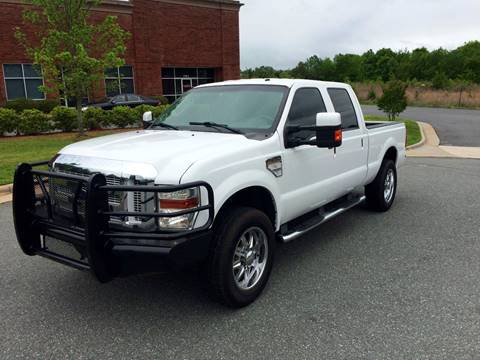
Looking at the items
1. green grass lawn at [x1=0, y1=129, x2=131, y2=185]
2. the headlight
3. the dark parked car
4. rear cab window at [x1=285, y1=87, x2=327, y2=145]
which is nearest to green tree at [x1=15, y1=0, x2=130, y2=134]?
green grass lawn at [x1=0, y1=129, x2=131, y2=185]

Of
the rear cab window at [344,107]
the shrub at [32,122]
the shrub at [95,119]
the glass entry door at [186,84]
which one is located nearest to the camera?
the rear cab window at [344,107]

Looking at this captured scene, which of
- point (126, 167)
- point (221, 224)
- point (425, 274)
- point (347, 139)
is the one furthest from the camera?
point (347, 139)

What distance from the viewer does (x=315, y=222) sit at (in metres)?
4.77

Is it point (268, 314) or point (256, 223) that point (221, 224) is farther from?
point (268, 314)

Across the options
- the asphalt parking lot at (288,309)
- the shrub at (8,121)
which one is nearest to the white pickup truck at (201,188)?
the asphalt parking lot at (288,309)

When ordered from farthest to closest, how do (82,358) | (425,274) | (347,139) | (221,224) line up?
(347,139), (425,274), (221,224), (82,358)

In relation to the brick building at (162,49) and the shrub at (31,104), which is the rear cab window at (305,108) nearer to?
the shrub at (31,104)

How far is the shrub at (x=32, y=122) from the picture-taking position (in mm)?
15094

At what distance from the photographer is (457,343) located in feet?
10.5

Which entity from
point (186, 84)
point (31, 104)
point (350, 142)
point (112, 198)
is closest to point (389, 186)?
point (350, 142)

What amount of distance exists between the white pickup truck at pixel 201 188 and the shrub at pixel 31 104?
803 inches

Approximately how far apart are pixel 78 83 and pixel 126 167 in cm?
1181

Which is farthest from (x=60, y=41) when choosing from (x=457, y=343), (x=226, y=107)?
(x=457, y=343)

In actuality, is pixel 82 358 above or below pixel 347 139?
below
